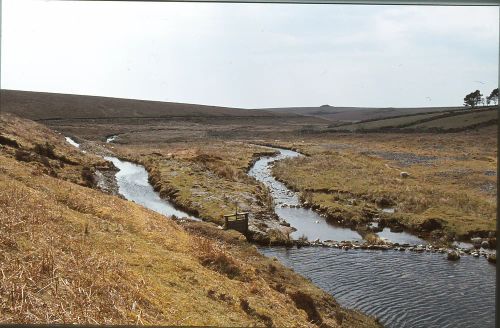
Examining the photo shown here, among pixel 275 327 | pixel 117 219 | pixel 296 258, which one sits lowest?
pixel 296 258

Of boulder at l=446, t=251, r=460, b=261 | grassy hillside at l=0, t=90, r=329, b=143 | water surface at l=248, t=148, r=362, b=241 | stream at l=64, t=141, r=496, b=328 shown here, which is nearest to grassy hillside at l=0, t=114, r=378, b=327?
stream at l=64, t=141, r=496, b=328

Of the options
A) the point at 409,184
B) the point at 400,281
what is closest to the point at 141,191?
the point at 409,184

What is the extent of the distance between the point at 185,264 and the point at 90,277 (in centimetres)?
393

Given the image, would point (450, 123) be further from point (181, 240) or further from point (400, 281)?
point (181, 240)

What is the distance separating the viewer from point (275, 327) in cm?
1068

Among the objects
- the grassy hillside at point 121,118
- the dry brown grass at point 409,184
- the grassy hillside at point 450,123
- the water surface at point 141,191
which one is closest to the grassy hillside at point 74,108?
the grassy hillside at point 121,118

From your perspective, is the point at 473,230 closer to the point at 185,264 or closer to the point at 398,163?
the point at 185,264

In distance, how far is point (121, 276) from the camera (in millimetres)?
10266

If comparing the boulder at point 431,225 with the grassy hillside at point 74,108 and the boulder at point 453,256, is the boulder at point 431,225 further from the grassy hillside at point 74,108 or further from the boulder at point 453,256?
the grassy hillside at point 74,108

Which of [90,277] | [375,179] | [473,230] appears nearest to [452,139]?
[375,179]

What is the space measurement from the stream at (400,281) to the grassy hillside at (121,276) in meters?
1.67

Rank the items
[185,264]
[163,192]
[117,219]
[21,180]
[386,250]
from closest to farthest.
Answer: [185,264] < [117,219] < [21,180] < [386,250] < [163,192]

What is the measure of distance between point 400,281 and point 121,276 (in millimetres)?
13652

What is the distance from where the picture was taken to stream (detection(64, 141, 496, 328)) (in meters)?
16.0
